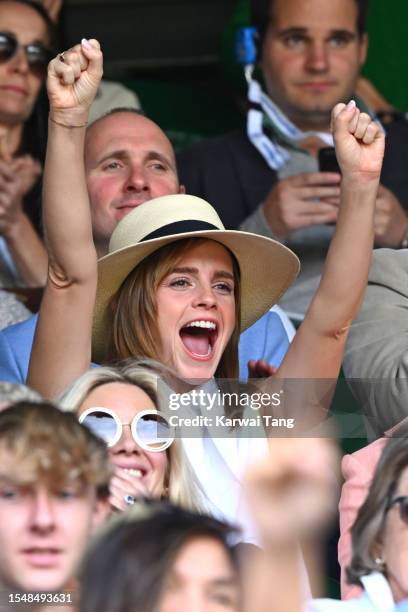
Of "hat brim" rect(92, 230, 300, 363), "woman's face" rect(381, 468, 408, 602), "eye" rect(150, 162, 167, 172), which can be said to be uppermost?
"eye" rect(150, 162, 167, 172)

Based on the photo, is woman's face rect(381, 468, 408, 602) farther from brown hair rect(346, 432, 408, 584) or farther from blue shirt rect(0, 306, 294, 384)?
blue shirt rect(0, 306, 294, 384)

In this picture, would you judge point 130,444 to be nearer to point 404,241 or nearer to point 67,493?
point 67,493

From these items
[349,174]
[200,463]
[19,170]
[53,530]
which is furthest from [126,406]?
[19,170]

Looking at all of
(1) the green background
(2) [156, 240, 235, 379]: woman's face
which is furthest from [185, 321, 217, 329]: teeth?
(1) the green background

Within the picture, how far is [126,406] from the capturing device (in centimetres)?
277

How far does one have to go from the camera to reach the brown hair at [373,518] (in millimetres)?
2570

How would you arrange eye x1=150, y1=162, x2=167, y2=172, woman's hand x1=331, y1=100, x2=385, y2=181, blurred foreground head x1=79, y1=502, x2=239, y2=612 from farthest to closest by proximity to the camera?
eye x1=150, y1=162, x2=167, y2=172 < woman's hand x1=331, y1=100, x2=385, y2=181 < blurred foreground head x1=79, y1=502, x2=239, y2=612

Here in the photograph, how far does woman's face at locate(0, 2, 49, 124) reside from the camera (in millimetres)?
4363

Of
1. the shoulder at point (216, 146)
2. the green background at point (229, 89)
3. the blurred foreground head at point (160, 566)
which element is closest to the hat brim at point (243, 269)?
the blurred foreground head at point (160, 566)

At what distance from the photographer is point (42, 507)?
7.73 ft

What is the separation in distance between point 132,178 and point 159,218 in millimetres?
597

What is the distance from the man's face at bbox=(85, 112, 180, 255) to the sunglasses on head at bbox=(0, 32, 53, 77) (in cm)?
38

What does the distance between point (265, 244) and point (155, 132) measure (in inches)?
32.6

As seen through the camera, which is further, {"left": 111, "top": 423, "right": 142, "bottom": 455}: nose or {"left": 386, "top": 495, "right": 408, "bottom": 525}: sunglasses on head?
{"left": 111, "top": 423, "right": 142, "bottom": 455}: nose
